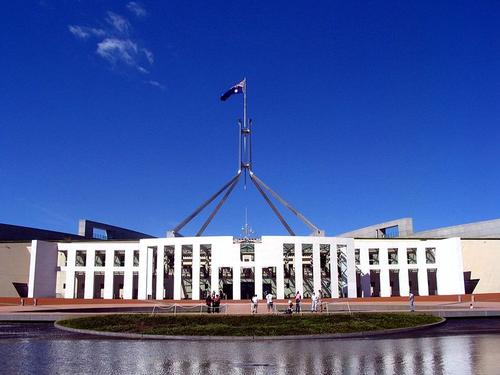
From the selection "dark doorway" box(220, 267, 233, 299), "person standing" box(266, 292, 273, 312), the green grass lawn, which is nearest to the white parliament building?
"dark doorway" box(220, 267, 233, 299)

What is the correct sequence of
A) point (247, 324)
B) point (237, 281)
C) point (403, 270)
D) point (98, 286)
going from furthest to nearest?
point (98, 286), point (403, 270), point (237, 281), point (247, 324)

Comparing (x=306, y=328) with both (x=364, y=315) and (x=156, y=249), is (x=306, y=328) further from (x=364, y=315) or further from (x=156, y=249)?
(x=156, y=249)

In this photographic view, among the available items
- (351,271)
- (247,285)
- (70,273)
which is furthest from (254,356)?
(70,273)

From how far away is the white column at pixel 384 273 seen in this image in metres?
53.9

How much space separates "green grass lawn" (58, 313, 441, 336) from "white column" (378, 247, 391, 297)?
105 ft

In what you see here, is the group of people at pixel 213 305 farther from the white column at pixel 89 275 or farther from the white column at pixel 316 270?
the white column at pixel 89 275

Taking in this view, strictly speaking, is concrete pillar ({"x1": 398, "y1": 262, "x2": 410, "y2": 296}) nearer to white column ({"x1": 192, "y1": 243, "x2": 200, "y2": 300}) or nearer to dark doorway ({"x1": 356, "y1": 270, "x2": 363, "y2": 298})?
dark doorway ({"x1": 356, "y1": 270, "x2": 363, "y2": 298})

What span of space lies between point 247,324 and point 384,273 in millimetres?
36890

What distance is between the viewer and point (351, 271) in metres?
49.8

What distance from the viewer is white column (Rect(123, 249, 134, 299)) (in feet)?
174

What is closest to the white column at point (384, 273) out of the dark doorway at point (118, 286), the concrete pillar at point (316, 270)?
the concrete pillar at point (316, 270)

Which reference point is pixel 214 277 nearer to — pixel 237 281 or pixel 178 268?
pixel 237 281

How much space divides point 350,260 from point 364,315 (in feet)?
89.9

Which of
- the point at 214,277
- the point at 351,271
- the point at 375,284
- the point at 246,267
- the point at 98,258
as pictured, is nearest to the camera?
the point at 214,277
